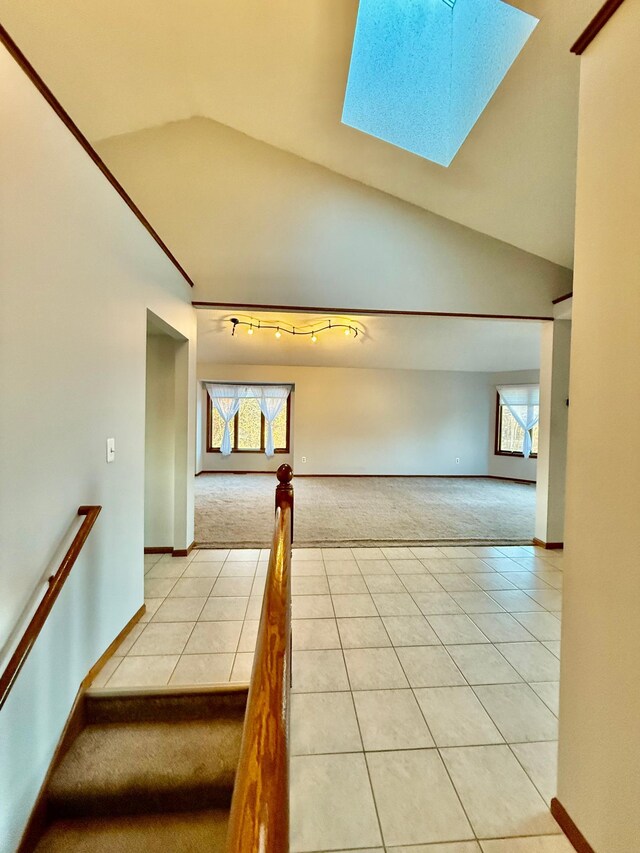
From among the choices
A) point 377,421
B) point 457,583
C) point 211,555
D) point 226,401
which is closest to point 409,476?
point 377,421

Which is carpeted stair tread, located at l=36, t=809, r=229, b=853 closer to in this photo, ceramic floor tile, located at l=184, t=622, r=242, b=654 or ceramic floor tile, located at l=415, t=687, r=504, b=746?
ceramic floor tile, located at l=184, t=622, r=242, b=654

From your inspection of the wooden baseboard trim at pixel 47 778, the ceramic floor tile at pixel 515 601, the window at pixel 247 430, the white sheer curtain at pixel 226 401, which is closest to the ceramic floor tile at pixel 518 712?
the ceramic floor tile at pixel 515 601

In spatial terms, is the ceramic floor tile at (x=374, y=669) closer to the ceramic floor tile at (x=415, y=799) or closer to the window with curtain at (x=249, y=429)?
the ceramic floor tile at (x=415, y=799)

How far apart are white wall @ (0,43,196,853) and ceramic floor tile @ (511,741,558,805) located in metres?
1.93

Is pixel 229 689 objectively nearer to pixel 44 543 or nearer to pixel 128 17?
pixel 44 543

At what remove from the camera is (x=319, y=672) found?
184 centimetres

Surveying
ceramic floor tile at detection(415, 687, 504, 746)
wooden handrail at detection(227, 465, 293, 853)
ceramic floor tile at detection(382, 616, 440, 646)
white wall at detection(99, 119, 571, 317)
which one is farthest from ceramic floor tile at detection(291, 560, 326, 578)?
white wall at detection(99, 119, 571, 317)

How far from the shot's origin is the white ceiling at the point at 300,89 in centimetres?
188

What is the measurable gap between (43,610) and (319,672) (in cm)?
134

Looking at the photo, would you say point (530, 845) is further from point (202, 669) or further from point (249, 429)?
point (249, 429)

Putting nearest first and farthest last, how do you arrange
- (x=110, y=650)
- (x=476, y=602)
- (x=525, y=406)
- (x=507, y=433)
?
(x=110, y=650), (x=476, y=602), (x=525, y=406), (x=507, y=433)

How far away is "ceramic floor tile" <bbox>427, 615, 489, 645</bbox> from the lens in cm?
213

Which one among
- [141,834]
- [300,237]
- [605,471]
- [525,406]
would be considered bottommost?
[141,834]

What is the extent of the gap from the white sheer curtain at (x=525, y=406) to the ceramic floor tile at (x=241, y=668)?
273 inches
